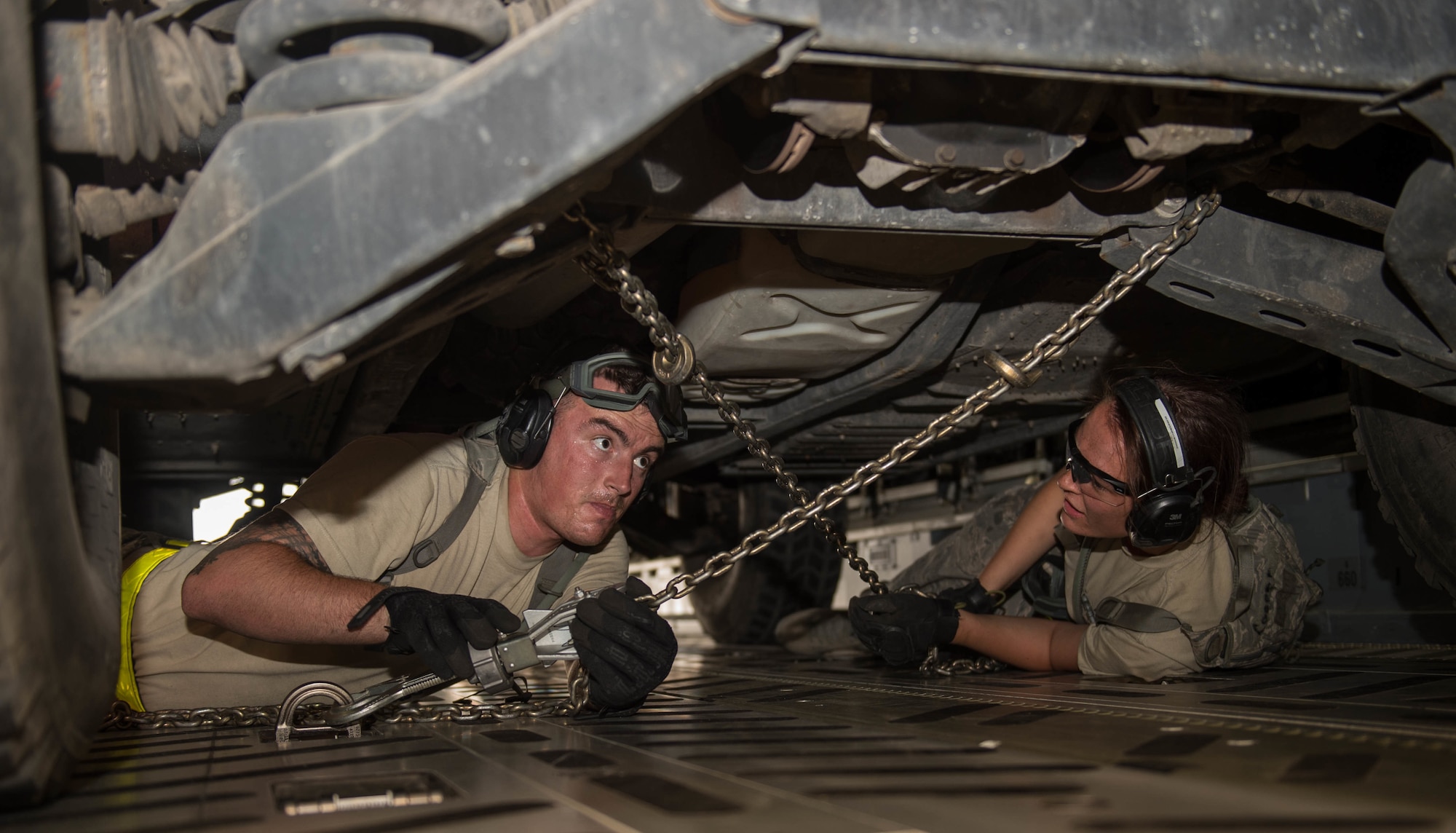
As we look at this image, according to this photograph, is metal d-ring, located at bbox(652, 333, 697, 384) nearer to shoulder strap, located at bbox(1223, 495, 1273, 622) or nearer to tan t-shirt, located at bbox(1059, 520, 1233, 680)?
tan t-shirt, located at bbox(1059, 520, 1233, 680)

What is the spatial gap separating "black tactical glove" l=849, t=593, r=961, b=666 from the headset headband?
30.1 inches

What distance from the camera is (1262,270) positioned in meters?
1.93

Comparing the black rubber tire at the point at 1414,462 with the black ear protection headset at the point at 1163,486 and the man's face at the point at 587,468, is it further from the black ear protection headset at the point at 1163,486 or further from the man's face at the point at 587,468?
the man's face at the point at 587,468

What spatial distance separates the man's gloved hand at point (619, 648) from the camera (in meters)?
2.05

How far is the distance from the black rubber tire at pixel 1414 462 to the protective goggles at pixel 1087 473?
0.56m

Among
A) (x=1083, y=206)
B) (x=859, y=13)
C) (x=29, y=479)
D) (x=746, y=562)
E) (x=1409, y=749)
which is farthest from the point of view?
(x=746, y=562)

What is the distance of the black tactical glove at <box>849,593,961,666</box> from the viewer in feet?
9.48

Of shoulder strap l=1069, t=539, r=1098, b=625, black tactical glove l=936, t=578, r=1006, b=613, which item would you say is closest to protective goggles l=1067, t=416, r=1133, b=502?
shoulder strap l=1069, t=539, r=1098, b=625

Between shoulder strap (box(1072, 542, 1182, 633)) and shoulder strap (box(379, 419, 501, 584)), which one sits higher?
shoulder strap (box(379, 419, 501, 584))

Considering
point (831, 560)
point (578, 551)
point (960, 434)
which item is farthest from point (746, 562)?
point (578, 551)

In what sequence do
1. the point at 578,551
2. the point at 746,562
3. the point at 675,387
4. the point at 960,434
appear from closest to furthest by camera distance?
the point at 675,387
the point at 578,551
the point at 960,434
the point at 746,562

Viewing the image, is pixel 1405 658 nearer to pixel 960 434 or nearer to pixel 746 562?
pixel 960 434

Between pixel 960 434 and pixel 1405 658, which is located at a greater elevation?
pixel 960 434

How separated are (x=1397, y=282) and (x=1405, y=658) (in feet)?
5.02
